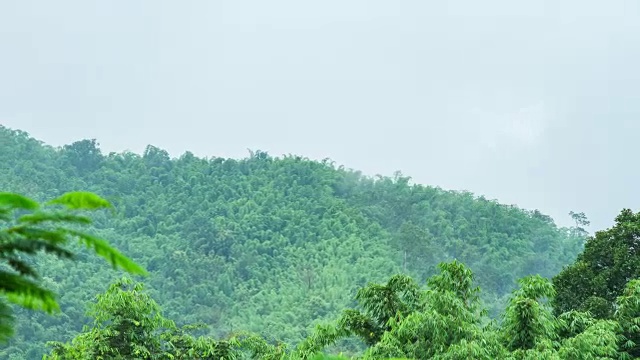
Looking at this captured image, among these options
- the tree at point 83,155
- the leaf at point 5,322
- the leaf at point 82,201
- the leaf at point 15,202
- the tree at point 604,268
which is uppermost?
the tree at point 83,155

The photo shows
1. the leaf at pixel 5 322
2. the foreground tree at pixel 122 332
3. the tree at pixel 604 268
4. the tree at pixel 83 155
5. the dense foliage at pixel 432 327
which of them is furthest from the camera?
the tree at pixel 83 155

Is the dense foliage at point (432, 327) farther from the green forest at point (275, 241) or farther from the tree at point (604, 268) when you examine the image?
the green forest at point (275, 241)

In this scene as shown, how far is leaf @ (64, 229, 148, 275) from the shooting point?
167 cm

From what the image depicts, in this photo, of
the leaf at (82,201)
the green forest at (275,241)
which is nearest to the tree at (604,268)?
the green forest at (275,241)

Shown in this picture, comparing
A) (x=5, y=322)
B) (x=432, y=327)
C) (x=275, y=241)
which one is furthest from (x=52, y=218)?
(x=275, y=241)

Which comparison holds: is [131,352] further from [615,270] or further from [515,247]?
[515,247]

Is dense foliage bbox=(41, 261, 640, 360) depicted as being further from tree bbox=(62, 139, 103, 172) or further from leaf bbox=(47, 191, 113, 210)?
tree bbox=(62, 139, 103, 172)

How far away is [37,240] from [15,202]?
0.25 ft

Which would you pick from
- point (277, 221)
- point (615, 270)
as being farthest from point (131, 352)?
point (277, 221)

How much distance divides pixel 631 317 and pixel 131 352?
4.67m

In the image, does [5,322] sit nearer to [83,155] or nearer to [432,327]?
[432,327]

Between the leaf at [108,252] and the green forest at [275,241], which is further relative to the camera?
the green forest at [275,241]

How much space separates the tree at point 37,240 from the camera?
1.67 m

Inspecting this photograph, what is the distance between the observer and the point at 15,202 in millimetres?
1698
